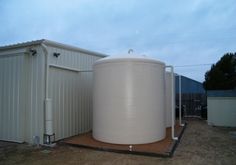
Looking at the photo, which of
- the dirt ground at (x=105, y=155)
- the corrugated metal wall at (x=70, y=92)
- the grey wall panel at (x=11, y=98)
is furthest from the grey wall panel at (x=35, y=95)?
the dirt ground at (x=105, y=155)

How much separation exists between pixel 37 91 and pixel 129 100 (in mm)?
2712

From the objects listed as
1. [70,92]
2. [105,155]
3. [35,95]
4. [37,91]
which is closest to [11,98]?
[35,95]

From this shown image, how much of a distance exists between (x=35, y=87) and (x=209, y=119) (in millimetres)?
8227

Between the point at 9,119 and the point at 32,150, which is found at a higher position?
the point at 9,119

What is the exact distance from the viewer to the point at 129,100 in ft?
20.4

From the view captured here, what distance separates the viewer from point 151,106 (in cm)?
641

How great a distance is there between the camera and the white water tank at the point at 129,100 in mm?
6219

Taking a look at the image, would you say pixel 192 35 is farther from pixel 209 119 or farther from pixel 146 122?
pixel 146 122

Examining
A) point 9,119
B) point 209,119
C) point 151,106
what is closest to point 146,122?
point 151,106

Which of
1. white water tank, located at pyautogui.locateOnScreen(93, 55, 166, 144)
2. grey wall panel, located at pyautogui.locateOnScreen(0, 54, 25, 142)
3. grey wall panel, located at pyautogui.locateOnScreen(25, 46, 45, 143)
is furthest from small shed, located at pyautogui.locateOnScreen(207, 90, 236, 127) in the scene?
grey wall panel, located at pyautogui.locateOnScreen(0, 54, 25, 142)

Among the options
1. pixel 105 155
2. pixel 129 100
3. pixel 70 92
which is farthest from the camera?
pixel 70 92

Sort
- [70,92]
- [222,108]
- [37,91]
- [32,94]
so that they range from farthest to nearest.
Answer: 1. [222,108]
2. [70,92]
3. [32,94]
4. [37,91]

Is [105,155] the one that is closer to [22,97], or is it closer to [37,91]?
[37,91]

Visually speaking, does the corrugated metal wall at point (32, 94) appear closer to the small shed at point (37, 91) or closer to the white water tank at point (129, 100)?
the small shed at point (37, 91)
